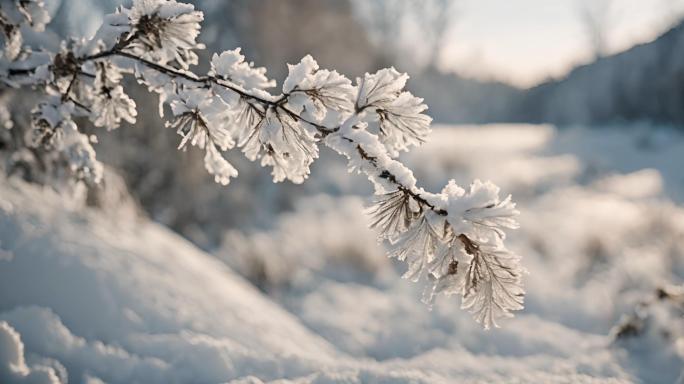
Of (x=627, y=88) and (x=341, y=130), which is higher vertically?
(x=627, y=88)

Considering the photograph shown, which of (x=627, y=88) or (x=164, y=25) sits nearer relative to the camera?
(x=164, y=25)

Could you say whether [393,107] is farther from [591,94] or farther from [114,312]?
[591,94]

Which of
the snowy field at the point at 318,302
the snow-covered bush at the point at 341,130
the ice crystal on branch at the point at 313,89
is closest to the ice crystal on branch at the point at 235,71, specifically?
the snow-covered bush at the point at 341,130

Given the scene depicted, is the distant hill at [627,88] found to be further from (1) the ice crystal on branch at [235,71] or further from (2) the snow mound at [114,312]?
(1) the ice crystal on branch at [235,71]

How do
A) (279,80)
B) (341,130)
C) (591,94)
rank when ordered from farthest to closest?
(591,94), (279,80), (341,130)

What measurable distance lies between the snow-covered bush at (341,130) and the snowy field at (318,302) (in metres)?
0.56

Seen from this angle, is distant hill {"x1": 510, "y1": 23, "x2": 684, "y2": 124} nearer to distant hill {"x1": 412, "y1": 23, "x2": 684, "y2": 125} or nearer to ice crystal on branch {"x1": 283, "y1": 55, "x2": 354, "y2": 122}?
distant hill {"x1": 412, "y1": 23, "x2": 684, "y2": 125}

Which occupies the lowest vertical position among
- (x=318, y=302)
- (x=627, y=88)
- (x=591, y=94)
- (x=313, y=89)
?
(x=313, y=89)

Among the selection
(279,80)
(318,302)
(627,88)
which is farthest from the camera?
(627,88)

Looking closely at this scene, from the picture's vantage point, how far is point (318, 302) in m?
4.87

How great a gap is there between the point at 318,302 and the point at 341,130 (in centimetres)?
382

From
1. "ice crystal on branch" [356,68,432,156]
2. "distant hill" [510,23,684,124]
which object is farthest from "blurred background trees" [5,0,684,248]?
"ice crystal on branch" [356,68,432,156]

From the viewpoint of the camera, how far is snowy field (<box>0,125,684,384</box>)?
178 centimetres

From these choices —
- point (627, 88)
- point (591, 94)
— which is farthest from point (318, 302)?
point (591, 94)
